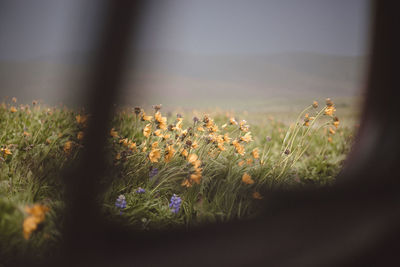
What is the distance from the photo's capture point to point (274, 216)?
4.50ft

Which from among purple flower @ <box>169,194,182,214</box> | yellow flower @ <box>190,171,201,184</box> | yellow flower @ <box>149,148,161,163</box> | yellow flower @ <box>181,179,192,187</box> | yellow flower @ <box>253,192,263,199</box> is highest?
yellow flower @ <box>149,148,161,163</box>

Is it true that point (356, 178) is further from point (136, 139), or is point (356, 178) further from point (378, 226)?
point (136, 139)

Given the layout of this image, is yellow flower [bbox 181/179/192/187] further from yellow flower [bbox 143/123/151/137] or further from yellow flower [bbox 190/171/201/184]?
yellow flower [bbox 143/123/151/137]

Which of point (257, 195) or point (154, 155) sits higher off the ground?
point (154, 155)

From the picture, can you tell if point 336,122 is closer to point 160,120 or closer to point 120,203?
point 160,120

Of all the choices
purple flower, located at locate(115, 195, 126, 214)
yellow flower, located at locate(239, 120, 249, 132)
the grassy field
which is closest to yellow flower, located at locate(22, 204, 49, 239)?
the grassy field

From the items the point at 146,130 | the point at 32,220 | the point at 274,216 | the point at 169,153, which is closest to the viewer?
the point at 32,220

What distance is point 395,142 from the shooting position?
1488mm

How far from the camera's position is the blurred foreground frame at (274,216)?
3.42 feet

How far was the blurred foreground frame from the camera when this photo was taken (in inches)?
41.1

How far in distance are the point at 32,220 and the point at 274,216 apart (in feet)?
3.24

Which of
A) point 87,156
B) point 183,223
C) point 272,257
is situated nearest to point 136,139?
point 183,223

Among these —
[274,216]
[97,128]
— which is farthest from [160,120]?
[274,216]

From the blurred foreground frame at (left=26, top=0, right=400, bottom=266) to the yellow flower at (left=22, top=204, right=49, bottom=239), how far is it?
0.10 meters
